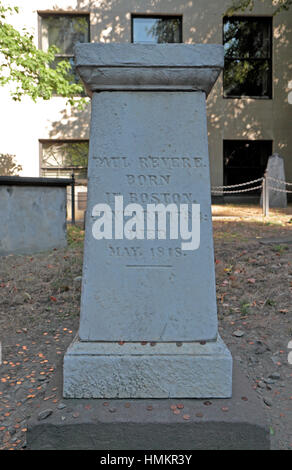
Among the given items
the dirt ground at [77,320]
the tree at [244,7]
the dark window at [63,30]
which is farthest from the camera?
the dark window at [63,30]

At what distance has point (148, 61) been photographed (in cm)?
218

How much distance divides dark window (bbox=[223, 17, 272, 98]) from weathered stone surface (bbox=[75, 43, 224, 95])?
41.0ft

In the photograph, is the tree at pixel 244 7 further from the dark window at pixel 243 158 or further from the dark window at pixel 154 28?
the dark window at pixel 243 158

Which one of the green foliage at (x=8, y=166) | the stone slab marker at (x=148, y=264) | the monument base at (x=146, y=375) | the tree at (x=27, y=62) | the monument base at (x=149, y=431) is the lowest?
the monument base at (x=149, y=431)

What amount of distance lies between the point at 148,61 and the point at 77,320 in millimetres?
2701

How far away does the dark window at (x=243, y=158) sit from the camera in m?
14.1

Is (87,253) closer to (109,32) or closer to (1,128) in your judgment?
(1,128)

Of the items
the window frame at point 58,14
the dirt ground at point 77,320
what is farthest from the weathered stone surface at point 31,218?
the window frame at point 58,14

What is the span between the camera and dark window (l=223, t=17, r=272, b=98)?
44.9 feet

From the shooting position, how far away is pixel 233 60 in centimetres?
1385

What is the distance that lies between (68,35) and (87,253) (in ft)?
42.8

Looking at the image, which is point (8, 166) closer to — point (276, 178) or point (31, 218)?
point (31, 218)

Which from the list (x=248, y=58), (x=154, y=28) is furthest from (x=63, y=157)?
(x=248, y=58)

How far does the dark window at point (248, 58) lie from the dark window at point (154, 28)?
5.61 ft
